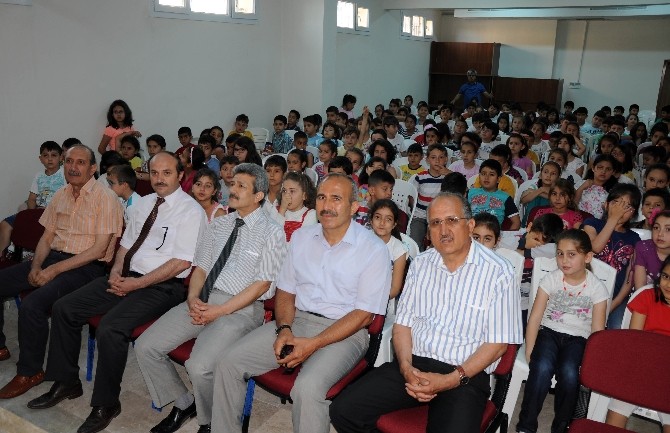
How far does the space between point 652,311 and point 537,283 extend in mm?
575

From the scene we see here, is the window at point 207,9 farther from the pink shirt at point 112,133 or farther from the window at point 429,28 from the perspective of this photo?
the window at point 429,28

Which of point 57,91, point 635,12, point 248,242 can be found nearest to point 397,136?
point 57,91

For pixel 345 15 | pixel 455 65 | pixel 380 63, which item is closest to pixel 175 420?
pixel 345 15

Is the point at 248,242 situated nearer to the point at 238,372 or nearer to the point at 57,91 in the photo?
the point at 238,372

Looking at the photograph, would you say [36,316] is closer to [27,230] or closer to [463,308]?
[27,230]

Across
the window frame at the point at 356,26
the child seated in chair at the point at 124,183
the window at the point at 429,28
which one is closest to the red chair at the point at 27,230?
the child seated in chair at the point at 124,183

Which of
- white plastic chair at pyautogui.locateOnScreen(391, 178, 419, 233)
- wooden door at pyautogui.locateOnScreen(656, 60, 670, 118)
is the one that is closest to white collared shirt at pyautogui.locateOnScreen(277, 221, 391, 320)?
white plastic chair at pyautogui.locateOnScreen(391, 178, 419, 233)

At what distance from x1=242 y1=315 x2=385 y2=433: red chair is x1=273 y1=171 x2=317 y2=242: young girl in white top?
1.20m

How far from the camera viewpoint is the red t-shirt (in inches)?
95.0

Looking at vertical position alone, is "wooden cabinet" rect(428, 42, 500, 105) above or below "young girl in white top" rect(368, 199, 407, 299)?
above

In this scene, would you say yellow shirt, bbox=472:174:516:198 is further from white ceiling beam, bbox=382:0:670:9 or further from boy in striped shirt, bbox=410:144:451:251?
white ceiling beam, bbox=382:0:670:9

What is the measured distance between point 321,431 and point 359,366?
35 centimetres

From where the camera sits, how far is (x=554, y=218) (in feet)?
10.6

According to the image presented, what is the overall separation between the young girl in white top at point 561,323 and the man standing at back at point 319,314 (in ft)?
2.62
